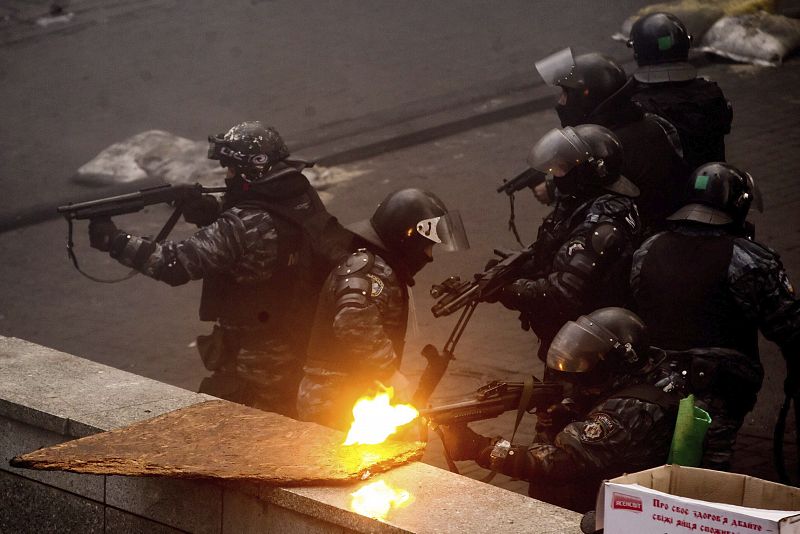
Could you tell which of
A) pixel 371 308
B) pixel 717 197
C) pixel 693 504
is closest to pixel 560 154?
pixel 717 197

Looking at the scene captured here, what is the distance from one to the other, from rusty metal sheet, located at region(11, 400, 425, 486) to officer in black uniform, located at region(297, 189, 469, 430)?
0.65 meters

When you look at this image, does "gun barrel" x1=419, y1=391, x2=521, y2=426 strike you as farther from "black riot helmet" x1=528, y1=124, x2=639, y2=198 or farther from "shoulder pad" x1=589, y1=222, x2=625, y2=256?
"black riot helmet" x1=528, y1=124, x2=639, y2=198

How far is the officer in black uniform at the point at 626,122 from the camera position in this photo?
7.45 meters

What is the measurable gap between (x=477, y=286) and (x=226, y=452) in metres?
2.21

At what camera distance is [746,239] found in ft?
19.1

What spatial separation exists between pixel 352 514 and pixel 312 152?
9534mm

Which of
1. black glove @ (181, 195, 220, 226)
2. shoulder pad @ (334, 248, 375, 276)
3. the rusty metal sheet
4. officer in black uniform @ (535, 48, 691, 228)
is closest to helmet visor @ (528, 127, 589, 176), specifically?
officer in black uniform @ (535, 48, 691, 228)

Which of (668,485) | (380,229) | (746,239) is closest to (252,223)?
(380,229)

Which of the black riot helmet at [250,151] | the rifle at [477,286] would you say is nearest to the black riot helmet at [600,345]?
the rifle at [477,286]

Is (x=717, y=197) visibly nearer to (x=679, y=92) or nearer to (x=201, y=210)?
(x=679, y=92)

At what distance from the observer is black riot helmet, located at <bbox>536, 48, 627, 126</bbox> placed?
25.4 ft

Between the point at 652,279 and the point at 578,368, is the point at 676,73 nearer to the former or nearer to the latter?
the point at 652,279

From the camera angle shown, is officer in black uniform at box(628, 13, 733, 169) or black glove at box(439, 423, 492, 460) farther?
officer in black uniform at box(628, 13, 733, 169)

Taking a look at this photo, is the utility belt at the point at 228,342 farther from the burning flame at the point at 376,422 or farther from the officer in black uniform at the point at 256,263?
the burning flame at the point at 376,422
